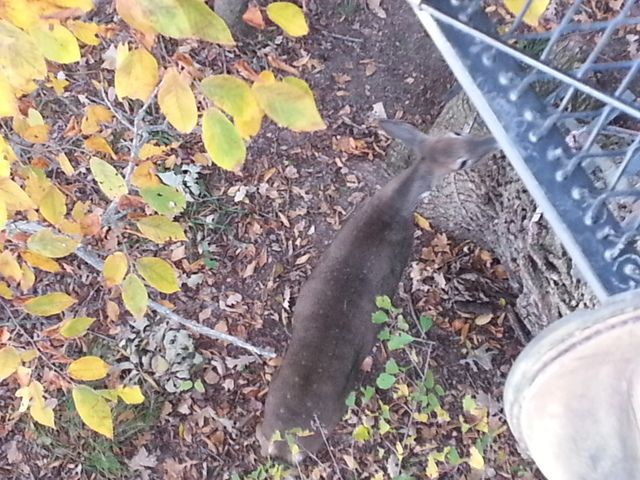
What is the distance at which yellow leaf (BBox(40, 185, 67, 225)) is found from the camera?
9.80 feet

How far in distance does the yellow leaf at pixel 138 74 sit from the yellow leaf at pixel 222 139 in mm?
255

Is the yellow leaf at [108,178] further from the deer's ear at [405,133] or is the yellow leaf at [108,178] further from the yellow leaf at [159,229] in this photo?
the deer's ear at [405,133]

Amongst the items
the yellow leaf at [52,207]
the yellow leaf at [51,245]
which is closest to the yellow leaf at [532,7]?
the yellow leaf at [51,245]

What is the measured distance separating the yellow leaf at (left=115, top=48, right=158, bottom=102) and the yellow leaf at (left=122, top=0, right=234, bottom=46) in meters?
0.30

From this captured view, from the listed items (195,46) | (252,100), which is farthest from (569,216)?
(195,46)

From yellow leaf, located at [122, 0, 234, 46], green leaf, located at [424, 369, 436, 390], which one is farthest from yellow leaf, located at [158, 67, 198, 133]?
green leaf, located at [424, 369, 436, 390]

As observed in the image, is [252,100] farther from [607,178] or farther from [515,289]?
[515,289]

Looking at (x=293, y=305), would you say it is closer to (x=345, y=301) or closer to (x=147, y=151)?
(x=345, y=301)

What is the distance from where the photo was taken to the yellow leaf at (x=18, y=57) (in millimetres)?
1899

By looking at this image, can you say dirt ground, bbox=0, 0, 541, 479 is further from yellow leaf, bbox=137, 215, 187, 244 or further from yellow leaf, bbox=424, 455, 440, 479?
yellow leaf, bbox=137, 215, 187, 244

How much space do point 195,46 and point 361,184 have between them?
5.50 ft

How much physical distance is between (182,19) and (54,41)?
60 centimetres

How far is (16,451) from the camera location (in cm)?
489

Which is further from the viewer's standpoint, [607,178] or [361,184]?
[361,184]
